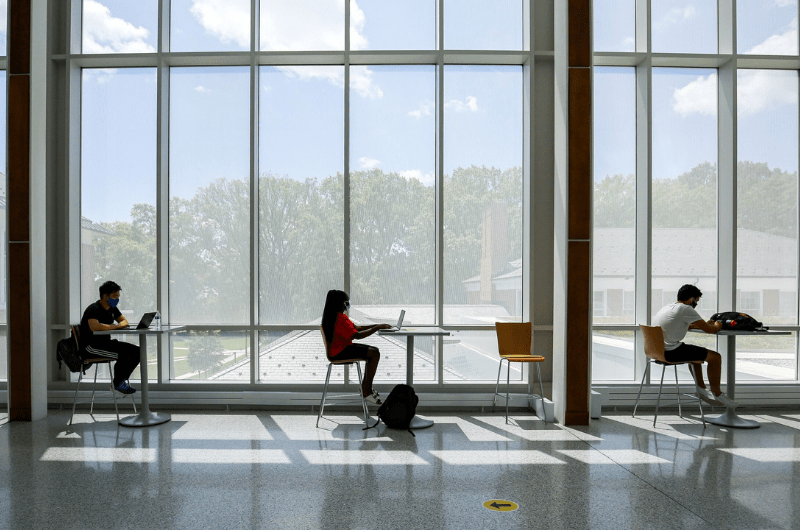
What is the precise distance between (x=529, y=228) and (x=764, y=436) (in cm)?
303

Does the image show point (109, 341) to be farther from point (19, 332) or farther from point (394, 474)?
point (394, 474)

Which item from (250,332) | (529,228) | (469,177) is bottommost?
(250,332)

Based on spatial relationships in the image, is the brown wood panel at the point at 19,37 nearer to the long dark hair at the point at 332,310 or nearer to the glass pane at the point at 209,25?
the glass pane at the point at 209,25

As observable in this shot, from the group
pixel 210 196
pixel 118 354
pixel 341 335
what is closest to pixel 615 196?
pixel 341 335

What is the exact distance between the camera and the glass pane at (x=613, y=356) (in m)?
6.74

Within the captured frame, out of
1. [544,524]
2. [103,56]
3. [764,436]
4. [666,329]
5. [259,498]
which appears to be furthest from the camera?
[103,56]

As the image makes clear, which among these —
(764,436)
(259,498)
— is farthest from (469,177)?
(259,498)

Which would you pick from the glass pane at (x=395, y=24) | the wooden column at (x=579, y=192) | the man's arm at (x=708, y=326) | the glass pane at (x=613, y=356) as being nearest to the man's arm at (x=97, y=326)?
the glass pane at (x=395, y=24)

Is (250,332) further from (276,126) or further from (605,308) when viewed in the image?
(605,308)

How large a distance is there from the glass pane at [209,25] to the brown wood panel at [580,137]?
3.75 metres

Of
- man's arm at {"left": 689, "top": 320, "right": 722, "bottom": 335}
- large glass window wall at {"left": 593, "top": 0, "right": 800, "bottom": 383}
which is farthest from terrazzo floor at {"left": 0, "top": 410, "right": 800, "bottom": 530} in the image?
large glass window wall at {"left": 593, "top": 0, "right": 800, "bottom": 383}

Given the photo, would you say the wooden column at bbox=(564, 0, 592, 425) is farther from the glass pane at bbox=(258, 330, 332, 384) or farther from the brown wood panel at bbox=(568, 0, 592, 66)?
the glass pane at bbox=(258, 330, 332, 384)

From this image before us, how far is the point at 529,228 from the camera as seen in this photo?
6.57m

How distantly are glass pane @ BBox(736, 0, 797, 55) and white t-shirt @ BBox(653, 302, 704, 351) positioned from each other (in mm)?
3357
